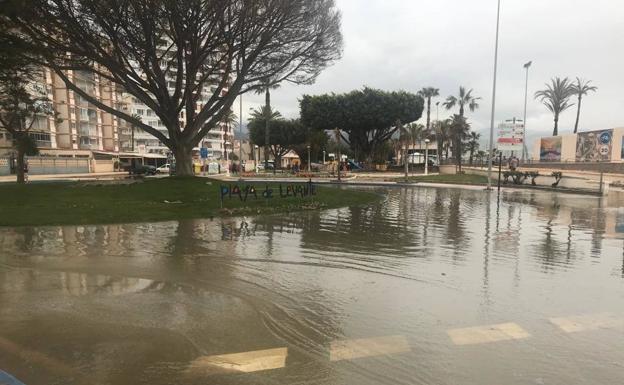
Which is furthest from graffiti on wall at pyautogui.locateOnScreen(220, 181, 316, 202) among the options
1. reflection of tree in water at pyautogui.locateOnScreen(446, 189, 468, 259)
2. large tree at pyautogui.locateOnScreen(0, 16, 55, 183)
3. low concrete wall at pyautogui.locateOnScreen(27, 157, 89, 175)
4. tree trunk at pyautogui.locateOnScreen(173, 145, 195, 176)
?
low concrete wall at pyautogui.locateOnScreen(27, 157, 89, 175)

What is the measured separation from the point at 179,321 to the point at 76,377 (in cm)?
143

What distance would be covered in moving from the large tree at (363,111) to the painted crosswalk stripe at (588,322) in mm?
55538

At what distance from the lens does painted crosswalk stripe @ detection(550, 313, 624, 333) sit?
5.08 meters

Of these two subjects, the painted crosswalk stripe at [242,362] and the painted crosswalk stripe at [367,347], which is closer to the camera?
the painted crosswalk stripe at [242,362]

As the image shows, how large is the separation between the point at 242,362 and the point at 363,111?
5755 centimetres

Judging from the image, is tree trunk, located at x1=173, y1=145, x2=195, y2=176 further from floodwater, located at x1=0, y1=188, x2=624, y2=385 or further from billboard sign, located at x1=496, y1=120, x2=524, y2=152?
billboard sign, located at x1=496, y1=120, x2=524, y2=152

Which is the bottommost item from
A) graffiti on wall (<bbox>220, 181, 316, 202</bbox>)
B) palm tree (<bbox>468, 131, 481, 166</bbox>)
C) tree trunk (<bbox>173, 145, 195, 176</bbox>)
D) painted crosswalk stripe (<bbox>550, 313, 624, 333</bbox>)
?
painted crosswalk stripe (<bbox>550, 313, 624, 333</bbox>)

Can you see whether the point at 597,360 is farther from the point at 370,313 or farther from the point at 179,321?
the point at 179,321

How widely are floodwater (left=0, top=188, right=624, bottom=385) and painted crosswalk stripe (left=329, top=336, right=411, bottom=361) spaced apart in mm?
20

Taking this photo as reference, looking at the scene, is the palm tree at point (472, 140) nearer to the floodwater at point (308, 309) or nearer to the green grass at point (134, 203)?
the green grass at point (134, 203)

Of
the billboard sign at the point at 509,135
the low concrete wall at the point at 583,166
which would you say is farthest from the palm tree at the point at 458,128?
the billboard sign at the point at 509,135

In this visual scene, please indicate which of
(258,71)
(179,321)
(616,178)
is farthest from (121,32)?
(616,178)

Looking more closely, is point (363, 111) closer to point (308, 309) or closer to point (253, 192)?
point (253, 192)

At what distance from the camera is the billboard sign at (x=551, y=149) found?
55.6 metres
